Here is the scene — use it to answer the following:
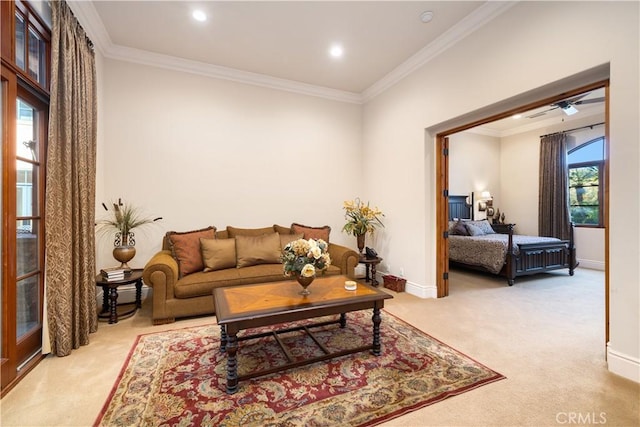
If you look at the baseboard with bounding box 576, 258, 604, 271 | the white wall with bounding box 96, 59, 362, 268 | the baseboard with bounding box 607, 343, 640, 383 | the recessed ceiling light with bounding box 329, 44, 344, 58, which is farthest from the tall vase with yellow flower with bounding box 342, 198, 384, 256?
the baseboard with bounding box 576, 258, 604, 271

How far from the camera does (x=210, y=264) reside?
11.0 feet

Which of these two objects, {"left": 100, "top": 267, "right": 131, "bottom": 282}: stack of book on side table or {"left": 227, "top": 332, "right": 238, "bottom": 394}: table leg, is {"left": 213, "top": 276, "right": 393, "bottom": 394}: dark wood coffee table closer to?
{"left": 227, "top": 332, "right": 238, "bottom": 394}: table leg

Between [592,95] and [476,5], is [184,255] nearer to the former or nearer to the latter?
[476,5]

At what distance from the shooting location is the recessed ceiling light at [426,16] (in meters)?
2.94

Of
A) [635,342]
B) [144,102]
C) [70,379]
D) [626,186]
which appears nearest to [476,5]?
[626,186]

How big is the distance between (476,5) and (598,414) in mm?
3533

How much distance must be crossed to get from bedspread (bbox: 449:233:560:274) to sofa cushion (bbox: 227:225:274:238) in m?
3.51

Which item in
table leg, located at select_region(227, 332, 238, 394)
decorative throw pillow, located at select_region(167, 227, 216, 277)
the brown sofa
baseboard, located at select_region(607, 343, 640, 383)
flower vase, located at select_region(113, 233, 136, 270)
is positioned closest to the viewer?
table leg, located at select_region(227, 332, 238, 394)

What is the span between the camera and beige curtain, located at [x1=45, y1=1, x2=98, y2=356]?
2.24 m

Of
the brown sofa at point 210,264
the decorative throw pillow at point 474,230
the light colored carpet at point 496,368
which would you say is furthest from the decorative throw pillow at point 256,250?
the decorative throw pillow at point 474,230

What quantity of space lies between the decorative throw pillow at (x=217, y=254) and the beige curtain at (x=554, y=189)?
6.67 meters

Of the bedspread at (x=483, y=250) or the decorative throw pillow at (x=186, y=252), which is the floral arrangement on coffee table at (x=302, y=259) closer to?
the decorative throw pillow at (x=186, y=252)

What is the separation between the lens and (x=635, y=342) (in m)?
1.89

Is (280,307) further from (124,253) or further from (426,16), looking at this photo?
(426,16)
